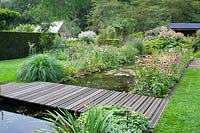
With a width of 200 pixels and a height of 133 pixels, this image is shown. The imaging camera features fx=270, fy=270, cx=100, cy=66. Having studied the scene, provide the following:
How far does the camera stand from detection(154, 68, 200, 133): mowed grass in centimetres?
430

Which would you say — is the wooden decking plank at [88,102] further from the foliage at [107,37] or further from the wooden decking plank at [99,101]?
the foliage at [107,37]

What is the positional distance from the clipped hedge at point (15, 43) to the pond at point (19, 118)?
8303 mm

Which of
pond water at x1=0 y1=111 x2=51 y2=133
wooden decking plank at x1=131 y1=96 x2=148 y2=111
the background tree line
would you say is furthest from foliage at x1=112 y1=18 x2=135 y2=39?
pond water at x1=0 y1=111 x2=51 y2=133

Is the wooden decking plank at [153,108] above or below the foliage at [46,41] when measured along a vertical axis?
below

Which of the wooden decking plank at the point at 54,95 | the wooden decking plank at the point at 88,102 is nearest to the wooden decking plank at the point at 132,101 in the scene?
the wooden decking plank at the point at 88,102

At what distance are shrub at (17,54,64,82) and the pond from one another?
1.71m

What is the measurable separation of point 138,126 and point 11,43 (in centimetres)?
1181

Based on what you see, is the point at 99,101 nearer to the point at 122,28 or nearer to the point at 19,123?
the point at 19,123

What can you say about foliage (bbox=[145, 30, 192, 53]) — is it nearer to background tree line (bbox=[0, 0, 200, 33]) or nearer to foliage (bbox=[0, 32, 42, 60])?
foliage (bbox=[0, 32, 42, 60])

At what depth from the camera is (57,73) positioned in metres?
8.29

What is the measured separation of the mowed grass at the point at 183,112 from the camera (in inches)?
169

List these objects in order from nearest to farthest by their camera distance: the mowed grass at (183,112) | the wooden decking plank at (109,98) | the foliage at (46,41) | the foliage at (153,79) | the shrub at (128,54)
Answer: the mowed grass at (183,112), the wooden decking plank at (109,98), the foliage at (153,79), the shrub at (128,54), the foliage at (46,41)

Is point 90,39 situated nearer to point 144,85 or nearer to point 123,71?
point 123,71

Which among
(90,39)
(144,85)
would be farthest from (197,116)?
(90,39)
